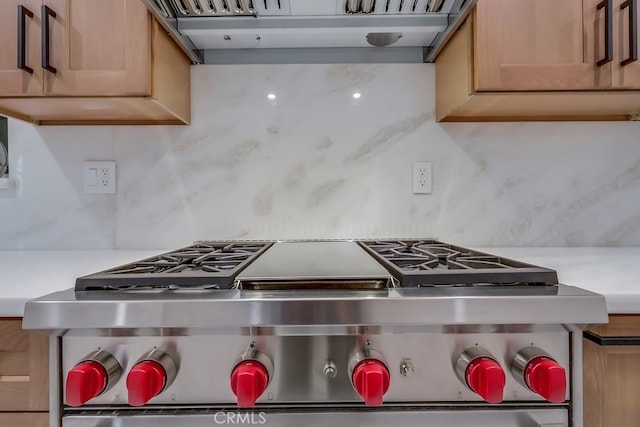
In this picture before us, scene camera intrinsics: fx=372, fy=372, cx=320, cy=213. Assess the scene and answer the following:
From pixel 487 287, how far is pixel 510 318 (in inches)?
2.8

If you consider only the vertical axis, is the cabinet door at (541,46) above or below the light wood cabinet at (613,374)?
above

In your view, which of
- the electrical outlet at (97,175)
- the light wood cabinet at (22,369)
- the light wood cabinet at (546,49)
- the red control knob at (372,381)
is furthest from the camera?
the electrical outlet at (97,175)

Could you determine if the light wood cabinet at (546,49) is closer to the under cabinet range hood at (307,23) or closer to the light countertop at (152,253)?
the under cabinet range hood at (307,23)

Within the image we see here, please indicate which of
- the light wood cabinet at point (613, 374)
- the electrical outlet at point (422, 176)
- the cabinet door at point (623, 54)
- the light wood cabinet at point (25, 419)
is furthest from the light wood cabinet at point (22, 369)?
the cabinet door at point (623, 54)

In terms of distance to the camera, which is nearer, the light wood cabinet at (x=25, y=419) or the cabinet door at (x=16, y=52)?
the light wood cabinet at (x=25, y=419)

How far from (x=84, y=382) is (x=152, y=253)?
688 millimetres

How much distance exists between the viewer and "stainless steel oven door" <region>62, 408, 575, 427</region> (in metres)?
0.60

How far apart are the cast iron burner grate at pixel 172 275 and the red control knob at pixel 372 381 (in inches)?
10.2

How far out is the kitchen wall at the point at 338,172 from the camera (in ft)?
4.16

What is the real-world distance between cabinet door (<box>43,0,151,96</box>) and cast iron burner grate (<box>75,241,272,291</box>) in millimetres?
461

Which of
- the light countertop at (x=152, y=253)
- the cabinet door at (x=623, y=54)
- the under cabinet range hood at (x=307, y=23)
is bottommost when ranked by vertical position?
the light countertop at (x=152, y=253)

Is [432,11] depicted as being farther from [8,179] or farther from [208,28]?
[8,179]

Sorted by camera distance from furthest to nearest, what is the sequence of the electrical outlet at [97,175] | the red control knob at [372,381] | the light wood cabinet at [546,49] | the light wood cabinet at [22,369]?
the electrical outlet at [97,175] → the light wood cabinet at [546,49] → the light wood cabinet at [22,369] → the red control knob at [372,381]

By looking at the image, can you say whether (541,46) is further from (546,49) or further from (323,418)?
(323,418)
